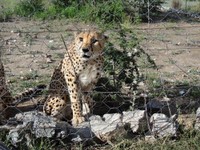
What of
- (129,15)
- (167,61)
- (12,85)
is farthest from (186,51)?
(12,85)

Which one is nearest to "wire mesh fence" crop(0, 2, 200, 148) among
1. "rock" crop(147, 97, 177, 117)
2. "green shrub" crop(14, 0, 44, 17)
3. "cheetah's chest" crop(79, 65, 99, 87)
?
"rock" crop(147, 97, 177, 117)

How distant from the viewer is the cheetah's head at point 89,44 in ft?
13.0

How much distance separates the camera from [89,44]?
3.96m

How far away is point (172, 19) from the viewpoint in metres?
9.89

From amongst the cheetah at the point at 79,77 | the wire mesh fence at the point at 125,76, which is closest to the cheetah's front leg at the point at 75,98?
the cheetah at the point at 79,77

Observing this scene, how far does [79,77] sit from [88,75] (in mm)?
77

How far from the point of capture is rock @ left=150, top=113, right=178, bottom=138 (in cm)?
336

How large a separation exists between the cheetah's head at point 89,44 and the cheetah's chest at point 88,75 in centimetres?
10

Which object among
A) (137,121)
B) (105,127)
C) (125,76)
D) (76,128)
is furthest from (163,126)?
(125,76)

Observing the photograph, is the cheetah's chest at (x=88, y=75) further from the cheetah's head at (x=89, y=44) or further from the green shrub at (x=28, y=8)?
the green shrub at (x=28, y=8)

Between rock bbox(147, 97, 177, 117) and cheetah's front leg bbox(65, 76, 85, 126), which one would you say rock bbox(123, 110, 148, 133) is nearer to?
rock bbox(147, 97, 177, 117)

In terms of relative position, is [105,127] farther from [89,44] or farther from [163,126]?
[89,44]

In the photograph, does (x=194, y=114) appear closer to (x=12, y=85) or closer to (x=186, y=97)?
(x=186, y=97)

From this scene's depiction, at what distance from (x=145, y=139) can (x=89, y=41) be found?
1.00m
